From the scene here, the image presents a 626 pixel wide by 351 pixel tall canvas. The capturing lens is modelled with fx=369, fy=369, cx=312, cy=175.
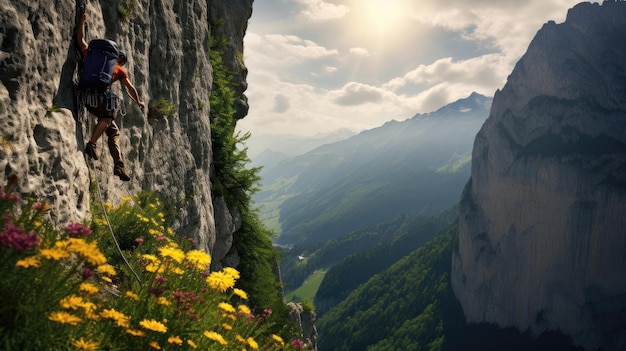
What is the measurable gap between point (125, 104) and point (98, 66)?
9.84 feet

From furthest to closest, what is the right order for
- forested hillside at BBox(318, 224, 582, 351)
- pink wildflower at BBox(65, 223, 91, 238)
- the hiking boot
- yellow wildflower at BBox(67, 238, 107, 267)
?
forested hillside at BBox(318, 224, 582, 351), the hiking boot, pink wildflower at BBox(65, 223, 91, 238), yellow wildflower at BBox(67, 238, 107, 267)

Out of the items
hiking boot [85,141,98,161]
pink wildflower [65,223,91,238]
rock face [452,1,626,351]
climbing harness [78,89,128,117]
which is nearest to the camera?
pink wildflower [65,223,91,238]

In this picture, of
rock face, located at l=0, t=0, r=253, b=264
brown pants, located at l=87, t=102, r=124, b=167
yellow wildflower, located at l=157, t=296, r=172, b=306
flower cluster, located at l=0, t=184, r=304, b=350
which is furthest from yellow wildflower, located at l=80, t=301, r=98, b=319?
brown pants, located at l=87, t=102, r=124, b=167

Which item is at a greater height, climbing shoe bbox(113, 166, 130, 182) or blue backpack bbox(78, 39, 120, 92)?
blue backpack bbox(78, 39, 120, 92)

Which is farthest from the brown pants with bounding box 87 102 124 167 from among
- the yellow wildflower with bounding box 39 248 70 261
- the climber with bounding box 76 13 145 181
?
the yellow wildflower with bounding box 39 248 70 261

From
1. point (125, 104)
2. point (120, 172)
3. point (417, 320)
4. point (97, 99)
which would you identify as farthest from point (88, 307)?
point (417, 320)

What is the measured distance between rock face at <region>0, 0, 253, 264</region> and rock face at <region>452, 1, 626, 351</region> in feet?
408

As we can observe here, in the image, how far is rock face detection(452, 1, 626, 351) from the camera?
107 meters

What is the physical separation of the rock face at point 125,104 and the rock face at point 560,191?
124 metres

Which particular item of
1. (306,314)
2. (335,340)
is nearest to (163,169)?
(306,314)

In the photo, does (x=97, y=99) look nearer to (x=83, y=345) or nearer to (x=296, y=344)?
(x=296, y=344)

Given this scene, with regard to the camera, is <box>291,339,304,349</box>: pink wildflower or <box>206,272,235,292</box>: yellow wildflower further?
<box>291,339,304,349</box>: pink wildflower

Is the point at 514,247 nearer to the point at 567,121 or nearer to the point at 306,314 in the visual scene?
the point at 567,121

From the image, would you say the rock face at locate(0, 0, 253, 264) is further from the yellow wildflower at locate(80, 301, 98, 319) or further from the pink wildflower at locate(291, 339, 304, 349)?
the pink wildflower at locate(291, 339, 304, 349)
